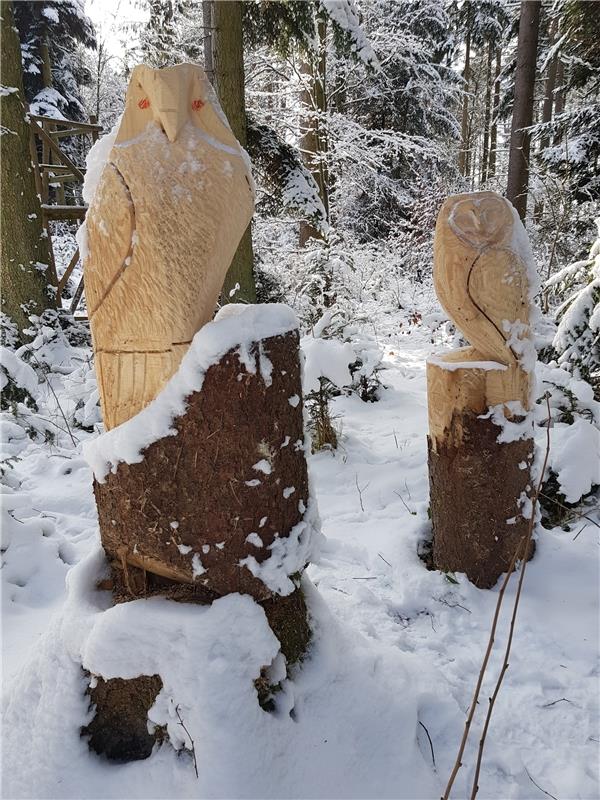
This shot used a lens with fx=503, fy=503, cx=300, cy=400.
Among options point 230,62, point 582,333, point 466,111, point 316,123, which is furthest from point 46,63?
point 582,333

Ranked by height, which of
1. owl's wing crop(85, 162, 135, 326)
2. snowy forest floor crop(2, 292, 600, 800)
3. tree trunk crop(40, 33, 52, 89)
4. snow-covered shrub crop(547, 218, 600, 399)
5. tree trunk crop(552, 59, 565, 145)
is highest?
tree trunk crop(40, 33, 52, 89)

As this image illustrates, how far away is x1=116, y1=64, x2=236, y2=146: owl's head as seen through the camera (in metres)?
1.35

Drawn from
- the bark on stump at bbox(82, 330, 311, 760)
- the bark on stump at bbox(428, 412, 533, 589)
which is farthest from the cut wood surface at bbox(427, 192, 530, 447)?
the bark on stump at bbox(82, 330, 311, 760)

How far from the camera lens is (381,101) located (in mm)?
12312

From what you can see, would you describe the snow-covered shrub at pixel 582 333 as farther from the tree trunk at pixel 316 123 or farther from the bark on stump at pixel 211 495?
the tree trunk at pixel 316 123

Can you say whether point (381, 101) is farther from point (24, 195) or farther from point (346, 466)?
point (346, 466)

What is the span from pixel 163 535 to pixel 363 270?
8.27 metres

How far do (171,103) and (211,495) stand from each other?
3.55 ft

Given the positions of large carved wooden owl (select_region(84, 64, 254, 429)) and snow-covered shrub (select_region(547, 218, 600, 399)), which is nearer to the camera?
large carved wooden owl (select_region(84, 64, 254, 429))

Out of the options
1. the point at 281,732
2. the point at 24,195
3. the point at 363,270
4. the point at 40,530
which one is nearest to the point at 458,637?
the point at 281,732

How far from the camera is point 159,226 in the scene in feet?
4.54

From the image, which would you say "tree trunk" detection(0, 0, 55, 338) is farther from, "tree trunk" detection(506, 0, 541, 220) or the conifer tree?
the conifer tree

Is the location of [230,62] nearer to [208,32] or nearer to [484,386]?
[208,32]

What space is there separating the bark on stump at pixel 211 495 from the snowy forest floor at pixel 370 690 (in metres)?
0.13
